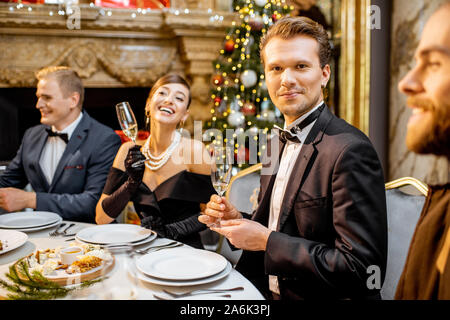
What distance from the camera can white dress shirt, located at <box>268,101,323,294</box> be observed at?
1.32 meters

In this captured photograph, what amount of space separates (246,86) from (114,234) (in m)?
2.86

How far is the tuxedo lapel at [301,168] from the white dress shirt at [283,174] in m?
0.05

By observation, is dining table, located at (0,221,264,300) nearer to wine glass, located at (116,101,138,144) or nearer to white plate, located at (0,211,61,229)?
white plate, located at (0,211,61,229)

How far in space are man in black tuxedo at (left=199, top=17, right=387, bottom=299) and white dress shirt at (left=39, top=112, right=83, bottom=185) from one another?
155 cm

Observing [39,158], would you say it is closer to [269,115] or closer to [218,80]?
[218,80]

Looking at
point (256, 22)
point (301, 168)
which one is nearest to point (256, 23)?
point (256, 22)

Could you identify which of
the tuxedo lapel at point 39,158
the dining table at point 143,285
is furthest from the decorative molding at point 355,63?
the dining table at point 143,285

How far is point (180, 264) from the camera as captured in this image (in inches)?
44.0

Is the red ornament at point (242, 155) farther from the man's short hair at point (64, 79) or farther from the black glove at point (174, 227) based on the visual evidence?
the black glove at point (174, 227)

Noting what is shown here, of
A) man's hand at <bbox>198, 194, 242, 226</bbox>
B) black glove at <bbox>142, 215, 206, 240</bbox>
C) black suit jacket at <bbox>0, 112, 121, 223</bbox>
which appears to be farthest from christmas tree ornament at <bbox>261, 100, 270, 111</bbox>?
man's hand at <bbox>198, 194, 242, 226</bbox>

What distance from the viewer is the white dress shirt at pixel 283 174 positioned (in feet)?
4.33

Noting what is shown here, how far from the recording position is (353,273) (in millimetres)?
1007
